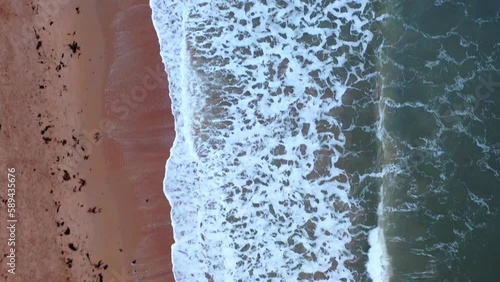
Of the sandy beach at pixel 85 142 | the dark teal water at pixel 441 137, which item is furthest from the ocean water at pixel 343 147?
the sandy beach at pixel 85 142

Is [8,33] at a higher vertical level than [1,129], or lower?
higher

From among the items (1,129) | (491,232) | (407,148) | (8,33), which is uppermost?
(8,33)

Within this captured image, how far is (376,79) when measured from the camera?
255 inches

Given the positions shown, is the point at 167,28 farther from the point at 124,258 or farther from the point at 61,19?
the point at 124,258

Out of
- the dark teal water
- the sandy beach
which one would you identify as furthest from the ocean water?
the sandy beach

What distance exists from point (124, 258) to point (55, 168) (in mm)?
1014

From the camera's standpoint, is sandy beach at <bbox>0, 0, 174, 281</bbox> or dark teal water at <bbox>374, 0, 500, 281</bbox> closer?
dark teal water at <bbox>374, 0, 500, 281</bbox>

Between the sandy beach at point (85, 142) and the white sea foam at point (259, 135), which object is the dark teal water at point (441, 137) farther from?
the sandy beach at point (85, 142)

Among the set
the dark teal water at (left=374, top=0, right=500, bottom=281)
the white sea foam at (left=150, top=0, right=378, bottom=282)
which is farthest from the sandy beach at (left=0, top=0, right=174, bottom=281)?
the dark teal water at (left=374, top=0, right=500, bottom=281)

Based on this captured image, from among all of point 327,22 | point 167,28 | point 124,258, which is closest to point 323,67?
point 327,22

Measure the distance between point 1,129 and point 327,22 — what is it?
10.1 feet

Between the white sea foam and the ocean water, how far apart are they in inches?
0.5

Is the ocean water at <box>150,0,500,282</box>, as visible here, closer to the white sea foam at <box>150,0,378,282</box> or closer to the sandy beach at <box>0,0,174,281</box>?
the white sea foam at <box>150,0,378,282</box>

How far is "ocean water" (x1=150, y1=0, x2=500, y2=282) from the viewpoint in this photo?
6.40m
